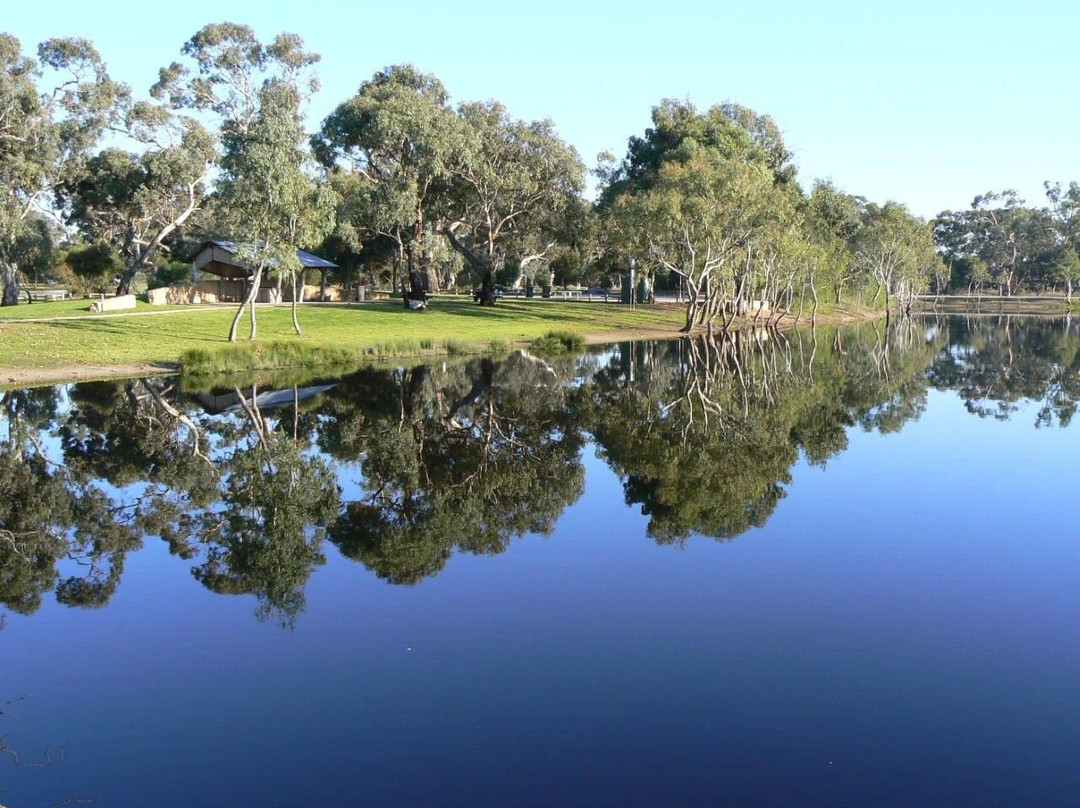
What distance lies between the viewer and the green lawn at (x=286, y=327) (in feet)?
134

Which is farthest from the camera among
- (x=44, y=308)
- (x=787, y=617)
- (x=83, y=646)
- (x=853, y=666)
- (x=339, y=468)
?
(x=44, y=308)

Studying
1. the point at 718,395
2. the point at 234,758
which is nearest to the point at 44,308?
the point at 718,395

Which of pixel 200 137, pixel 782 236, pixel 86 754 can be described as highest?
pixel 200 137

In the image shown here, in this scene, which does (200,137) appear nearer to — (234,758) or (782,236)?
(782,236)

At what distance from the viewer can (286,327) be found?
53.5 metres

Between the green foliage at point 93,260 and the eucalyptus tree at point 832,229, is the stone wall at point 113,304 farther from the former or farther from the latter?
the eucalyptus tree at point 832,229

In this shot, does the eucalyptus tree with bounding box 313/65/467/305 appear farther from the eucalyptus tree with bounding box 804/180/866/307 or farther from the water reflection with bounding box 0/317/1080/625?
the eucalyptus tree with bounding box 804/180/866/307

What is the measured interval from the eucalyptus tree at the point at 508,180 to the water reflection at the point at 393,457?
26.6 meters

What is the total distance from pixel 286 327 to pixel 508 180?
19.6 metres

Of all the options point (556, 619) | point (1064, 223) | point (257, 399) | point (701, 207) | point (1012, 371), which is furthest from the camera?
point (1064, 223)

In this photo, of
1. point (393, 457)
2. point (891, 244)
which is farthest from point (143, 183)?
point (891, 244)

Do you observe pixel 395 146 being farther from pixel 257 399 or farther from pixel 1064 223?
pixel 1064 223

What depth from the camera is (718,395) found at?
33781mm

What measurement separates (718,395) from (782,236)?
34.6 m
